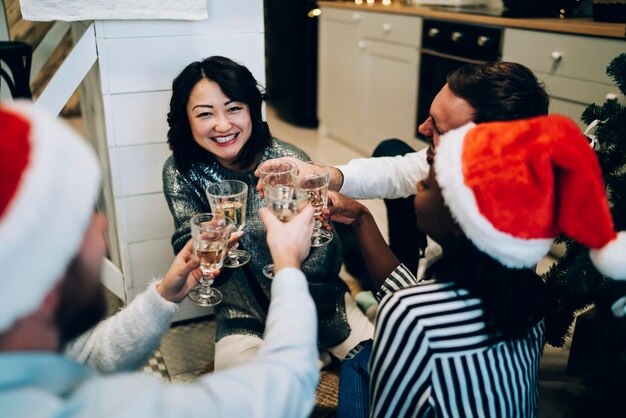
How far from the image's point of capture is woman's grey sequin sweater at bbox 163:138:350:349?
183cm

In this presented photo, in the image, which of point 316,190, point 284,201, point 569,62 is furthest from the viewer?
point 569,62

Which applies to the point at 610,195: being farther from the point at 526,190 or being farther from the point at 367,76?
the point at 367,76

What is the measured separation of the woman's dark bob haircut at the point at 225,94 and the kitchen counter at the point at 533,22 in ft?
4.70

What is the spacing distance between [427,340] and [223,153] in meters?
0.94

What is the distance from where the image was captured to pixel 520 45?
2.78 m

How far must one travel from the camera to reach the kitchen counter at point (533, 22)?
235 centimetres

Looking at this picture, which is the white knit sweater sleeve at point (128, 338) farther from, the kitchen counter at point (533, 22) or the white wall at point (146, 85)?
the kitchen counter at point (533, 22)

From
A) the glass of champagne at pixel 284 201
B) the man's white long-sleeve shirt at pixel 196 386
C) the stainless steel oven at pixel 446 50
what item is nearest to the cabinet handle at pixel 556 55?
the stainless steel oven at pixel 446 50

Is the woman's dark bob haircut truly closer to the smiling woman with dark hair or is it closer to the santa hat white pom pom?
the smiling woman with dark hair

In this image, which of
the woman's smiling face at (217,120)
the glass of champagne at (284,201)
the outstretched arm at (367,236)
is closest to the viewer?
the glass of champagne at (284,201)

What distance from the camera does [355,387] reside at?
140cm

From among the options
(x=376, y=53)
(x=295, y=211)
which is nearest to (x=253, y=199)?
(x=295, y=211)

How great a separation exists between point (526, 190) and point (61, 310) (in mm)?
726

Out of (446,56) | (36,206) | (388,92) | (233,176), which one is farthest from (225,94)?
(388,92)
